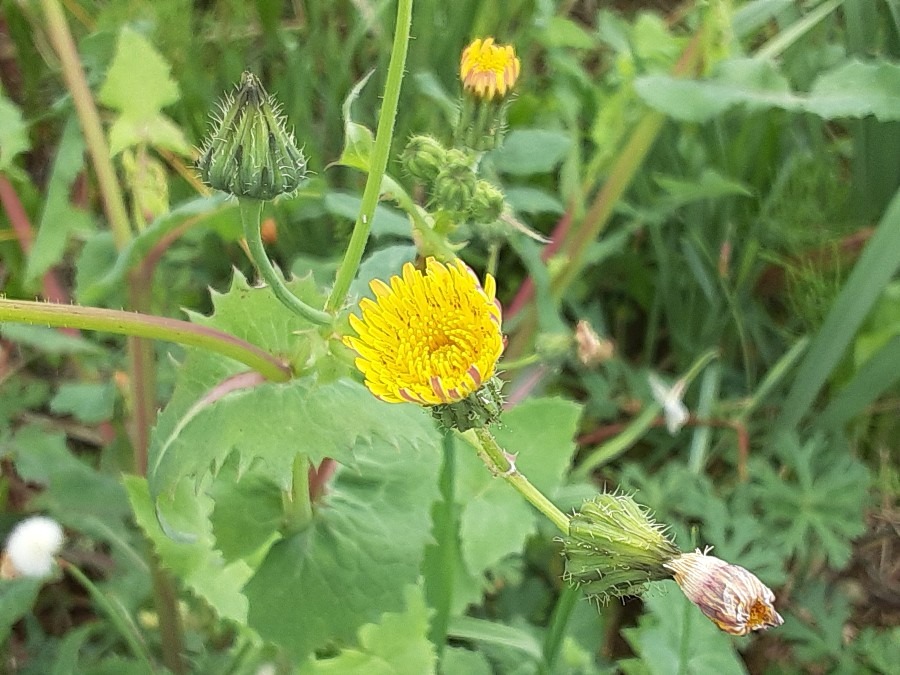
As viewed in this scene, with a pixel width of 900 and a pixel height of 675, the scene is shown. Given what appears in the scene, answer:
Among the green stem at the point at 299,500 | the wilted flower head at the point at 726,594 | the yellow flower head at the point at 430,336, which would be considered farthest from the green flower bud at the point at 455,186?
the wilted flower head at the point at 726,594

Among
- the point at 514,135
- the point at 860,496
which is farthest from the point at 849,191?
the point at 514,135

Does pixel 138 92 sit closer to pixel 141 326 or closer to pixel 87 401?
pixel 87 401

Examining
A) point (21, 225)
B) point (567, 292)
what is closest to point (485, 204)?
point (567, 292)

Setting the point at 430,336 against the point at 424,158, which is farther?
the point at 424,158

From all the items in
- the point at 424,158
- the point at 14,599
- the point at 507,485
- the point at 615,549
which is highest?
the point at 424,158

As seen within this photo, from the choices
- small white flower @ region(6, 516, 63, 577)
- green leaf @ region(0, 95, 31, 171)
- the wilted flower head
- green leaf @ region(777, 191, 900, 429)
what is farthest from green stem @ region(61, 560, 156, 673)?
green leaf @ region(777, 191, 900, 429)
